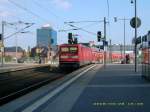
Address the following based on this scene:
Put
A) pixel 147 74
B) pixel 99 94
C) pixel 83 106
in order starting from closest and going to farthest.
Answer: pixel 83 106
pixel 99 94
pixel 147 74

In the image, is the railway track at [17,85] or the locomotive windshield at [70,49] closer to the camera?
the railway track at [17,85]

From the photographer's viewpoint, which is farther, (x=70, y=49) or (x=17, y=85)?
(x=70, y=49)

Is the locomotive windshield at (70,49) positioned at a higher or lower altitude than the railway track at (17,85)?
higher

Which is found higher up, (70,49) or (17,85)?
(70,49)

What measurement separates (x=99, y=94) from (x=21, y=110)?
515 cm

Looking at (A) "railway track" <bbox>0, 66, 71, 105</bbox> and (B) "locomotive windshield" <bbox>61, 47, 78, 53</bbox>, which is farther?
(B) "locomotive windshield" <bbox>61, 47, 78, 53</bbox>

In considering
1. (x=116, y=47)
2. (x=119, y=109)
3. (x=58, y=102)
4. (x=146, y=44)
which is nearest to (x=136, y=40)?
(x=146, y=44)

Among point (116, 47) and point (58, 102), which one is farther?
point (116, 47)

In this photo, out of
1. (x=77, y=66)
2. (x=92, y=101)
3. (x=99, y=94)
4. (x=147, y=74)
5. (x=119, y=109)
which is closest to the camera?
(x=119, y=109)

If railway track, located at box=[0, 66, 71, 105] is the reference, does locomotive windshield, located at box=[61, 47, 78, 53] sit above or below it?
above

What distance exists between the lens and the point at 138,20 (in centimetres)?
3584

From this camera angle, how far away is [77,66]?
186 ft

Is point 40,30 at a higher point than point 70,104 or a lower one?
higher

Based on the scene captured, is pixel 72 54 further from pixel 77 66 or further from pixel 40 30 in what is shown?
pixel 40 30
